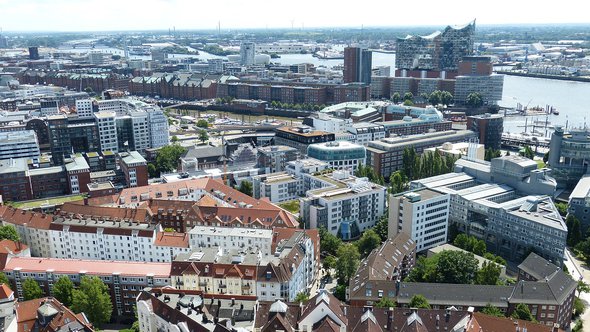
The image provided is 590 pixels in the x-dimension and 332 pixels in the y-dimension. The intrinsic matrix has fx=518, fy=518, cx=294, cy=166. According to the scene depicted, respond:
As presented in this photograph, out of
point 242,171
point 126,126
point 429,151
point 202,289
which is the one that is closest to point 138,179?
point 242,171

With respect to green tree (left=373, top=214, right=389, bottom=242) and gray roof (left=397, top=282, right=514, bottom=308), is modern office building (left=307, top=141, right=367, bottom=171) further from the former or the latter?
gray roof (left=397, top=282, right=514, bottom=308)

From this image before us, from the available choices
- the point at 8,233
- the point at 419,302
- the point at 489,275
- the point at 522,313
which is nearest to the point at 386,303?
the point at 419,302

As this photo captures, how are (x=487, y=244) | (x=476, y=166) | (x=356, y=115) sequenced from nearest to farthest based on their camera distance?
1. (x=487, y=244)
2. (x=476, y=166)
3. (x=356, y=115)

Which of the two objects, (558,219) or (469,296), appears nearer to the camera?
(469,296)

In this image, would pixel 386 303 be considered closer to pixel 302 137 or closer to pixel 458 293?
pixel 458 293

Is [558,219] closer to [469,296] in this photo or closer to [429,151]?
[469,296]

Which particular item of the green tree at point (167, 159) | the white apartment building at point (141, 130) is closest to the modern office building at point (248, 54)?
the white apartment building at point (141, 130)

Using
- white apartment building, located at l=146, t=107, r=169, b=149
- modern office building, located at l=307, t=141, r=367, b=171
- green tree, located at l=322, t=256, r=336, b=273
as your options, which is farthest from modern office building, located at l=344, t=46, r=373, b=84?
green tree, located at l=322, t=256, r=336, b=273
